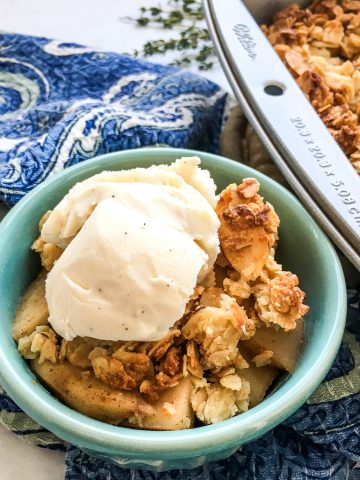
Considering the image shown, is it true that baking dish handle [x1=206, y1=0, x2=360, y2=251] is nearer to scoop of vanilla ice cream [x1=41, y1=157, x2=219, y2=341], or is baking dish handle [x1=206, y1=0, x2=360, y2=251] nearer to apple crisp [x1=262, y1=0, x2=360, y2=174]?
apple crisp [x1=262, y1=0, x2=360, y2=174]

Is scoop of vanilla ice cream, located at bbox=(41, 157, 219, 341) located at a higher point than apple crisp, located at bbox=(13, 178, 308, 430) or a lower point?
higher

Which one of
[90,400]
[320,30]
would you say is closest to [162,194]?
[90,400]

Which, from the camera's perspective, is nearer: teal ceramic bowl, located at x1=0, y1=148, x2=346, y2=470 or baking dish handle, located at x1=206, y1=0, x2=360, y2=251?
teal ceramic bowl, located at x1=0, y1=148, x2=346, y2=470

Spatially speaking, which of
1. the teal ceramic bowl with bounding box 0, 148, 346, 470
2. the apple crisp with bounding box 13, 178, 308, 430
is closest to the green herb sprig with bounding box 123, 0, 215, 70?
the teal ceramic bowl with bounding box 0, 148, 346, 470

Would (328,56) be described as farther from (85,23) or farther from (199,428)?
(199,428)

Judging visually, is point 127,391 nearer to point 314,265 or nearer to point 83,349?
point 83,349

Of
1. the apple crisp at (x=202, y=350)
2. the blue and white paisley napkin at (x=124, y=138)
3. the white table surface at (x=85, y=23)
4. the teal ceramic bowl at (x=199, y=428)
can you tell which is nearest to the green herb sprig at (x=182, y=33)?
the white table surface at (x=85, y=23)

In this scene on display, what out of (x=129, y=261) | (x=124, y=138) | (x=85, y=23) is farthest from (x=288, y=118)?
(x=85, y=23)
